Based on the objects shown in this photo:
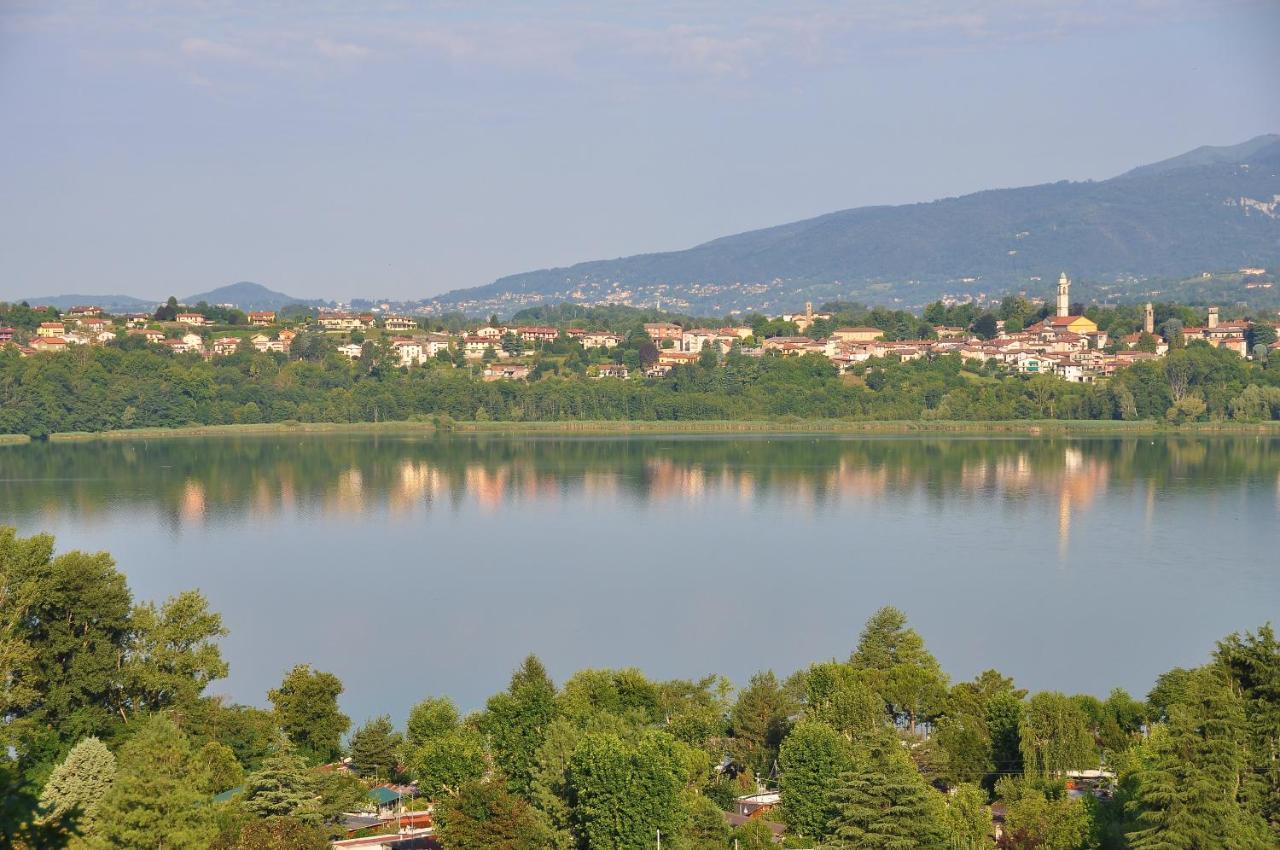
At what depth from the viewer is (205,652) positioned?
28.6 feet

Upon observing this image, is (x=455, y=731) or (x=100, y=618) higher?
(x=100, y=618)

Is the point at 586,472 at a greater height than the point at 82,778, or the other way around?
the point at 82,778

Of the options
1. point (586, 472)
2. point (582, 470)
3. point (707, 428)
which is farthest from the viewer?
point (707, 428)

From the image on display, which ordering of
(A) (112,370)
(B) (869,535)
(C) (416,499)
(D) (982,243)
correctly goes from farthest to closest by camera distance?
(D) (982,243) < (A) (112,370) < (C) (416,499) < (B) (869,535)

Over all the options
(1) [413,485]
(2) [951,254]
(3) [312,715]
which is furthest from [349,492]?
(2) [951,254]

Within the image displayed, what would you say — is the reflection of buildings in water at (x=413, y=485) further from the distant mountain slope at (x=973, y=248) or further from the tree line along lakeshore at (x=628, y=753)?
the distant mountain slope at (x=973, y=248)

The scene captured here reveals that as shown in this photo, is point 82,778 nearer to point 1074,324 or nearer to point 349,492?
point 349,492

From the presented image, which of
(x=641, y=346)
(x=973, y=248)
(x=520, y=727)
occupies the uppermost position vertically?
(x=973, y=248)

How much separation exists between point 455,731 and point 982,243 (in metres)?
126

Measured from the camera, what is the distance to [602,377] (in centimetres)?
3962

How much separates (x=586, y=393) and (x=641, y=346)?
19.3ft

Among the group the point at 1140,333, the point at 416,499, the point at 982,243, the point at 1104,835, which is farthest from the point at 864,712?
the point at 982,243

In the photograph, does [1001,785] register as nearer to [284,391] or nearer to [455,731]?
[455,731]

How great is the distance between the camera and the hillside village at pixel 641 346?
131 feet
